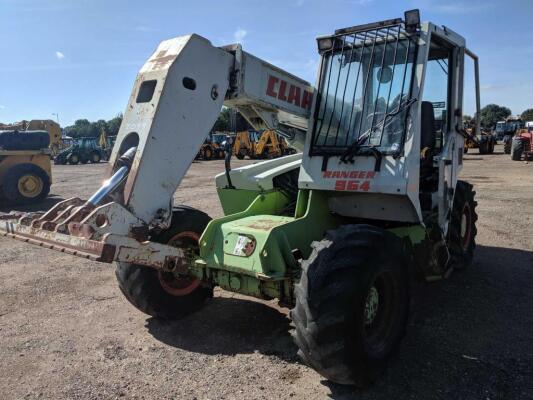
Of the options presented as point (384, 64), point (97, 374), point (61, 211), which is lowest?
point (97, 374)

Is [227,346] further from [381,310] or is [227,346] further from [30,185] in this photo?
[30,185]

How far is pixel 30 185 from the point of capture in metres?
14.1

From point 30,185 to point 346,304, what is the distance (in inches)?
519

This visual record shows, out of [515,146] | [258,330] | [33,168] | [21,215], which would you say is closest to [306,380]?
[258,330]

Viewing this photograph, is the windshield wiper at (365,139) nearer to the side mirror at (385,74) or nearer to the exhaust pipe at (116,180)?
the side mirror at (385,74)

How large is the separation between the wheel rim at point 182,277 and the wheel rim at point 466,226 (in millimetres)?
3652

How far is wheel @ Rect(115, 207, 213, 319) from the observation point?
4457 millimetres

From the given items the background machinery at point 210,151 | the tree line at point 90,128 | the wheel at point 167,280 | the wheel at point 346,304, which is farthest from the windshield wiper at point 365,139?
the tree line at point 90,128

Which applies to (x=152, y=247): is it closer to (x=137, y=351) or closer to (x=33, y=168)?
(x=137, y=351)

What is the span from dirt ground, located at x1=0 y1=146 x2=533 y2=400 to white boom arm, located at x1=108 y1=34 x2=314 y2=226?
1289 millimetres

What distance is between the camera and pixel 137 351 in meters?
4.28

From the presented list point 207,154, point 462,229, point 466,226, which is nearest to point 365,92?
point 462,229

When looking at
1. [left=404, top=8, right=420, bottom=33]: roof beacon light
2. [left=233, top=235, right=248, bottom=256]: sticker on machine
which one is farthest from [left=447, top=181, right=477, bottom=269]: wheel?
[left=233, top=235, right=248, bottom=256]: sticker on machine

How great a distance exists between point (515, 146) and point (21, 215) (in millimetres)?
24664
